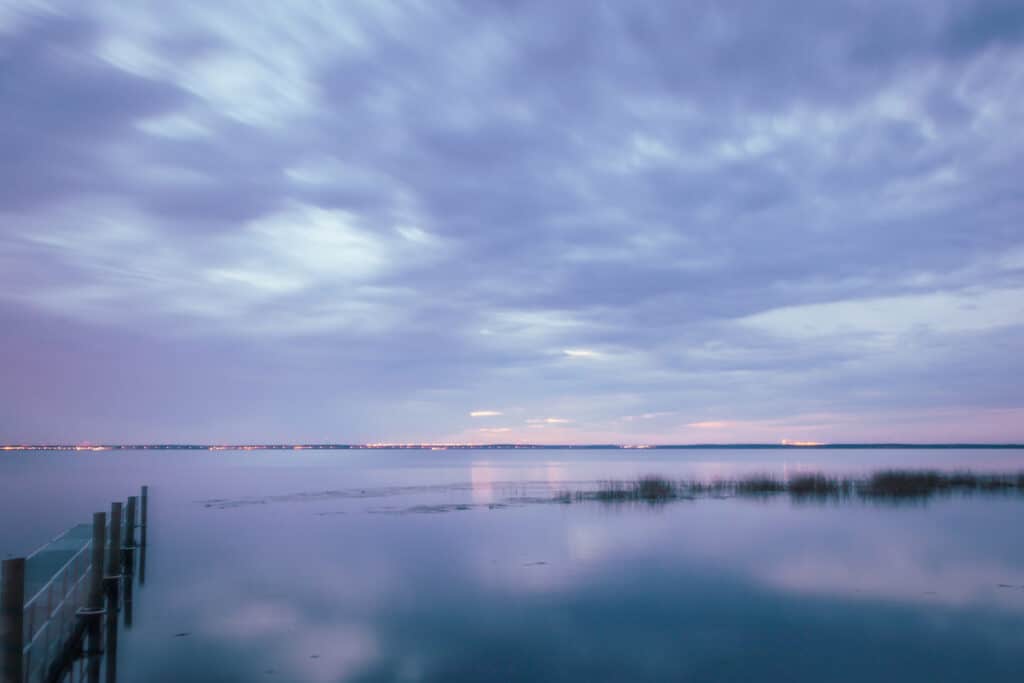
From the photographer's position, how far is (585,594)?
64.7 ft

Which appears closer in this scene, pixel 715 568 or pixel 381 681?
pixel 381 681

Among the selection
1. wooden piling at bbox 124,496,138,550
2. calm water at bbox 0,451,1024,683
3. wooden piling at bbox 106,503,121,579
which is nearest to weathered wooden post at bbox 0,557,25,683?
calm water at bbox 0,451,1024,683

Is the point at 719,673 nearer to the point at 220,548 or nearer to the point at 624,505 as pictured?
the point at 220,548

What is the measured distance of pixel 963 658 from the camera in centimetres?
1380

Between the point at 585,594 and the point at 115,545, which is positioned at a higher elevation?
the point at 115,545

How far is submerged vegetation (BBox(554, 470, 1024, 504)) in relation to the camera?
42.5 meters

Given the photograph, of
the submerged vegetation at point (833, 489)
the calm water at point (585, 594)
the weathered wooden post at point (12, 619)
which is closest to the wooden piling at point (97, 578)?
the calm water at point (585, 594)

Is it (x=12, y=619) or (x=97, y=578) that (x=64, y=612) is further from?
(x=12, y=619)

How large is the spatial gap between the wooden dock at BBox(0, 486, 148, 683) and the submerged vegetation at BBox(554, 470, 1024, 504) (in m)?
27.6

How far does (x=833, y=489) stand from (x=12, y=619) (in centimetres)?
4312

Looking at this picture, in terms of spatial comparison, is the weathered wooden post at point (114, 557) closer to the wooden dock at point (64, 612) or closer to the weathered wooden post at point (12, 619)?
the wooden dock at point (64, 612)

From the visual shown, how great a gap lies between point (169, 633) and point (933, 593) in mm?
18787

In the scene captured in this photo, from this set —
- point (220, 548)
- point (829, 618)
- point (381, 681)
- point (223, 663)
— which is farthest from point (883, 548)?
point (220, 548)

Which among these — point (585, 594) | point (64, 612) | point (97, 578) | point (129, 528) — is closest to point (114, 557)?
point (97, 578)
